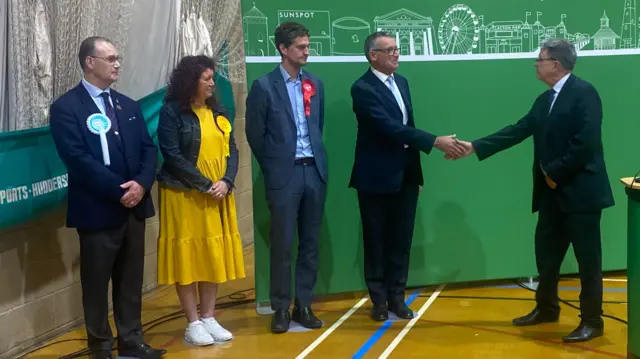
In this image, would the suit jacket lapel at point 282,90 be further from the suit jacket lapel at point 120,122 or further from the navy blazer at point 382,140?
the suit jacket lapel at point 120,122

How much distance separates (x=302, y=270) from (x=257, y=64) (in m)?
1.29

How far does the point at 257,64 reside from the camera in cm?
427

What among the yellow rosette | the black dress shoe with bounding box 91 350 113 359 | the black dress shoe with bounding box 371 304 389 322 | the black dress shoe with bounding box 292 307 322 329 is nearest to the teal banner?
the black dress shoe with bounding box 91 350 113 359

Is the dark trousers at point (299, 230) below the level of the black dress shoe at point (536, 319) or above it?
above

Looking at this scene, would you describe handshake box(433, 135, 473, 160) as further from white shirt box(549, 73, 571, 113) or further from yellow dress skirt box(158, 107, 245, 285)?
yellow dress skirt box(158, 107, 245, 285)

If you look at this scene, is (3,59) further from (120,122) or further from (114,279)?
(114,279)

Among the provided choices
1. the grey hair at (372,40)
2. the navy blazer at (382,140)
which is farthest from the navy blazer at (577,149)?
the grey hair at (372,40)

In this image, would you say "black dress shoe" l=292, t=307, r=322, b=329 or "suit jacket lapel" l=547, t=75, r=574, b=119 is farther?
"black dress shoe" l=292, t=307, r=322, b=329

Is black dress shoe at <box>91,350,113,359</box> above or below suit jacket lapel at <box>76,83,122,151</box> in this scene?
below

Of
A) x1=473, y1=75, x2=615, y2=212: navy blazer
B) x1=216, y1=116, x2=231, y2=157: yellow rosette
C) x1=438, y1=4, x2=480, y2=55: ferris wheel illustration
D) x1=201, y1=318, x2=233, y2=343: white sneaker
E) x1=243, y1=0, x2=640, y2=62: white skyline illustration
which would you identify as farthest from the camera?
x1=438, y1=4, x2=480, y2=55: ferris wheel illustration

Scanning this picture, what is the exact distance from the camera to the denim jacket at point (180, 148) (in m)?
3.60

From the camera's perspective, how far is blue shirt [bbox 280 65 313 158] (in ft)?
13.0

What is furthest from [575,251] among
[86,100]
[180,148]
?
[86,100]

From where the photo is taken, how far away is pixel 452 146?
13.5 feet
